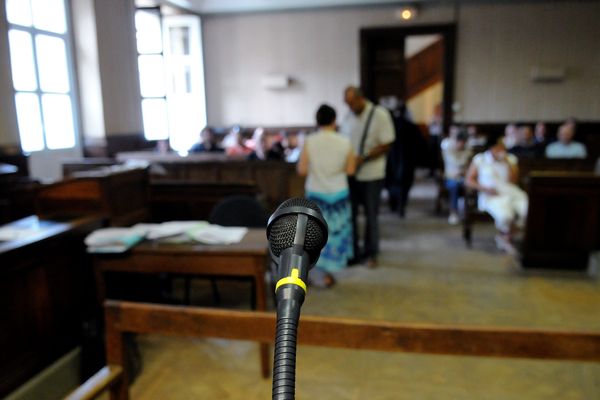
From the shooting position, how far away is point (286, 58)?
31.8 feet

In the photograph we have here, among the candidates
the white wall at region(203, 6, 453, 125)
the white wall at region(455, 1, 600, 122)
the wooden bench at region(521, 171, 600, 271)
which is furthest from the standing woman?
the white wall at region(455, 1, 600, 122)

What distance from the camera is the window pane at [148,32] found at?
26.5ft

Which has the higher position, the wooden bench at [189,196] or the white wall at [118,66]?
the white wall at [118,66]

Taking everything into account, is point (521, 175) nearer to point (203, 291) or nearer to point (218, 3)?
point (203, 291)

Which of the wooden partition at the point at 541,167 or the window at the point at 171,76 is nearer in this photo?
the wooden partition at the point at 541,167

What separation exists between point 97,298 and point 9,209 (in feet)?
5.68

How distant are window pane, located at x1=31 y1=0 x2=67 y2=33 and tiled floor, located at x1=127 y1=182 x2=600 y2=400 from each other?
13.0 feet

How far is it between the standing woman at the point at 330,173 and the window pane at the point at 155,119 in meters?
5.17

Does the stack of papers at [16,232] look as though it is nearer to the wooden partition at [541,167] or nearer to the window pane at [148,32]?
the wooden partition at [541,167]

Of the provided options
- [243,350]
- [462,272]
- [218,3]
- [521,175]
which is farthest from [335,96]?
[243,350]

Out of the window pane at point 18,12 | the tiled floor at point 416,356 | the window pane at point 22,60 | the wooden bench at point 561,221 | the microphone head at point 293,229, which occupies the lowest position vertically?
the tiled floor at point 416,356

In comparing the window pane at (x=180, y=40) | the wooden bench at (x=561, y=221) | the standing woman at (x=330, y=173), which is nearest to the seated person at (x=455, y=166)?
the wooden bench at (x=561, y=221)

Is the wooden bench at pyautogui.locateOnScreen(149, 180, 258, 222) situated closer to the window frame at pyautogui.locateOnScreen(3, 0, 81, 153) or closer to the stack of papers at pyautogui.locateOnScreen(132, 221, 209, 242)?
the stack of papers at pyautogui.locateOnScreen(132, 221, 209, 242)

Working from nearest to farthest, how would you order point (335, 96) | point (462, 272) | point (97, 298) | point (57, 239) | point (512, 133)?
point (57, 239) → point (97, 298) → point (462, 272) → point (512, 133) → point (335, 96)
